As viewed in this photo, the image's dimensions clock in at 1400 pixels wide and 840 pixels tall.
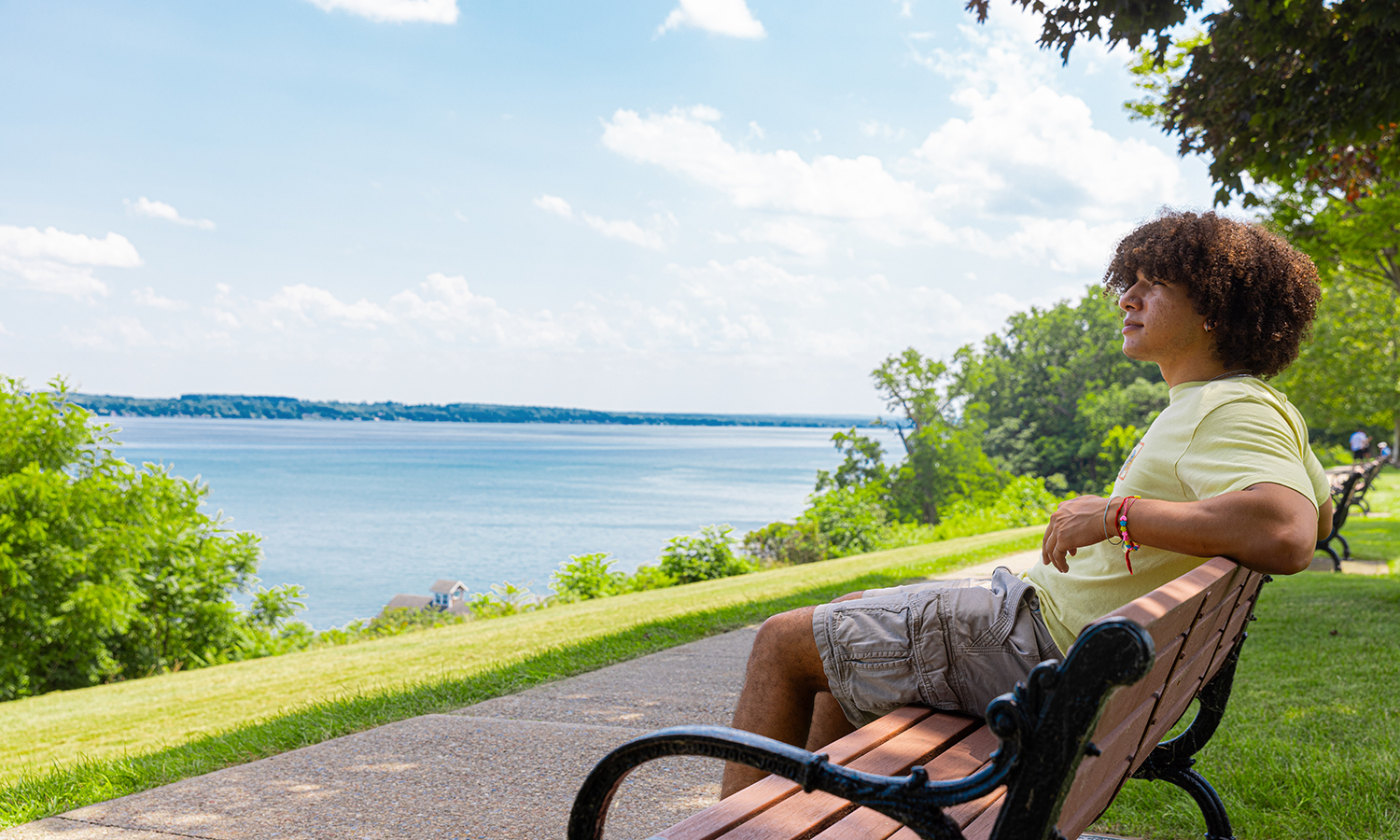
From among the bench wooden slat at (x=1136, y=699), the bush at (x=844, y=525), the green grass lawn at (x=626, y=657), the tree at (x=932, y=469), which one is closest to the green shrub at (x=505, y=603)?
the green grass lawn at (x=626, y=657)

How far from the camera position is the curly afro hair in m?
2.17

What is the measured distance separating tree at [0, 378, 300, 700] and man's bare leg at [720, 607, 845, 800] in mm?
12924

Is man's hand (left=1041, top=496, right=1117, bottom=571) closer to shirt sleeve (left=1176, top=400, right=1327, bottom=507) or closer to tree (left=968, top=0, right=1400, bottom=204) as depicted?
shirt sleeve (left=1176, top=400, right=1327, bottom=507)

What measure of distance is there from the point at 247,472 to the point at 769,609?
384 ft

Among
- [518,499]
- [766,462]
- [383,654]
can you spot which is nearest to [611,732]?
[383,654]

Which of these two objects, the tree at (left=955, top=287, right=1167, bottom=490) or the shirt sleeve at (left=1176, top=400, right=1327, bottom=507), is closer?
the shirt sleeve at (left=1176, top=400, right=1327, bottom=507)

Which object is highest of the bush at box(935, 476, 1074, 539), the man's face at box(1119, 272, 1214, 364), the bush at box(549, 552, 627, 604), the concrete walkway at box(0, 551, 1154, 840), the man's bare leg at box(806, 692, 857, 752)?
the man's face at box(1119, 272, 1214, 364)

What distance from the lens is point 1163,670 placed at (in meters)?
1.63

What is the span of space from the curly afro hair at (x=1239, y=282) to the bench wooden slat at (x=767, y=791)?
3.71 feet

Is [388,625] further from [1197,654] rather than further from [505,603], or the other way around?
[1197,654]

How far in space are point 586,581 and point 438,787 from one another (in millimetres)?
10340

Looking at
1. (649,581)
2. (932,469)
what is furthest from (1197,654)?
(932,469)

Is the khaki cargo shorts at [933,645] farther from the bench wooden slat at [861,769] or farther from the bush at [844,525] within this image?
the bush at [844,525]

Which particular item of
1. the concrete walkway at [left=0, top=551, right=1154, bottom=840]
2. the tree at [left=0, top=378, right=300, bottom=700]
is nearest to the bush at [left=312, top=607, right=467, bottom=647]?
the tree at [left=0, top=378, right=300, bottom=700]
